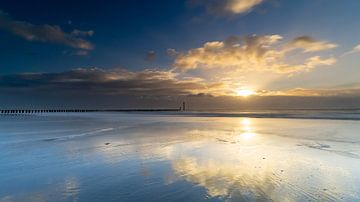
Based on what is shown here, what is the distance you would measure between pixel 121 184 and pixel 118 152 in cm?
475

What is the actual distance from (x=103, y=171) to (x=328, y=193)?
217 inches

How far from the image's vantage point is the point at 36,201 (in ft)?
17.8

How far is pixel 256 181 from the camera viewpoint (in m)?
6.93

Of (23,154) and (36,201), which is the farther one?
(23,154)

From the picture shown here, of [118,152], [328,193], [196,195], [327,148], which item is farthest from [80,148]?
[327,148]

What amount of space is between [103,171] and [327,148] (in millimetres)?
9388

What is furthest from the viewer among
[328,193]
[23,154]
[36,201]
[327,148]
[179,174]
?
[327,148]

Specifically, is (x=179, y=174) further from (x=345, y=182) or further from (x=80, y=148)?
(x=80, y=148)

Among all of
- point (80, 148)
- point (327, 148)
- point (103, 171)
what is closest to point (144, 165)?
point (103, 171)

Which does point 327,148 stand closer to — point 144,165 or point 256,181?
point 256,181

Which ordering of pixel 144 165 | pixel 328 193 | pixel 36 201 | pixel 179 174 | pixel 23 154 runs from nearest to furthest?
1. pixel 36 201
2. pixel 328 193
3. pixel 179 174
4. pixel 144 165
5. pixel 23 154

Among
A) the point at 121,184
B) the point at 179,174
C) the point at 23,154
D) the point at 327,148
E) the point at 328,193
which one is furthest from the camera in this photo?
the point at 327,148

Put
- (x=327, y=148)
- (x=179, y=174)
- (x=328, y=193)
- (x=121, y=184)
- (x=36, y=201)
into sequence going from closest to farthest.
→ (x=36, y=201), (x=328, y=193), (x=121, y=184), (x=179, y=174), (x=327, y=148)

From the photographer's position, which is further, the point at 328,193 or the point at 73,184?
the point at 73,184
